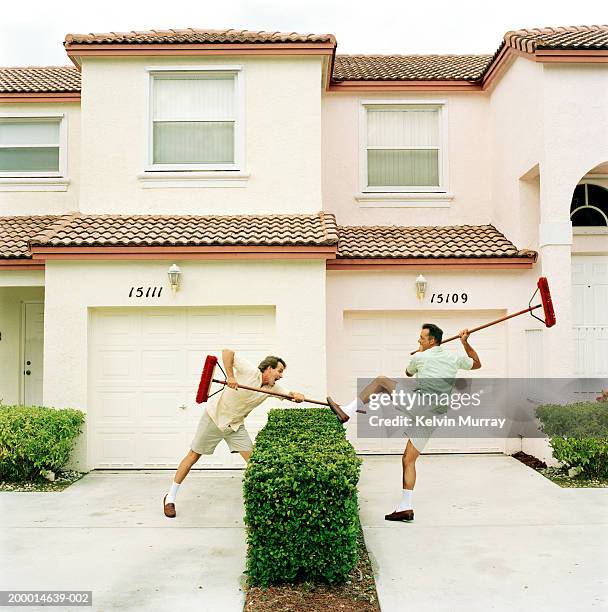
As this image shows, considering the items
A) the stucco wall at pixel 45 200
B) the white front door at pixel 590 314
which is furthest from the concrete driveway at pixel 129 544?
the white front door at pixel 590 314

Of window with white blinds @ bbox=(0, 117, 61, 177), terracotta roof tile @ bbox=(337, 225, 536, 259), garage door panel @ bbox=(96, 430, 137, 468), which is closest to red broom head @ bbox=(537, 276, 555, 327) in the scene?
terracotta roof tile @ bbox=(337, 225, 536, 259)

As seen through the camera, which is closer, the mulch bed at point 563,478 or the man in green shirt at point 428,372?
the man in green shirt at point 428,372

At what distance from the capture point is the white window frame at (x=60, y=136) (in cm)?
1259

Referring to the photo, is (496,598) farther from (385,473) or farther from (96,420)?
(96,420)

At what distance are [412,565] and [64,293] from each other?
6.48 m

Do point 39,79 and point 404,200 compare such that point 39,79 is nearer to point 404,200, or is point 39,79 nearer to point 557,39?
point 404,200

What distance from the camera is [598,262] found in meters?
11.4

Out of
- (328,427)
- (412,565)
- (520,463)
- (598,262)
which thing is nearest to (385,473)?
(520,463)

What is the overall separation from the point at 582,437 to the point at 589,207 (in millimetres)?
4543

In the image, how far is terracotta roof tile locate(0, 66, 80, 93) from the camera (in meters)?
12.7

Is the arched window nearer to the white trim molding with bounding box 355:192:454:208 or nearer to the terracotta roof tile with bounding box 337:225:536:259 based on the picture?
the terracotta roof tile with bounding box 337:225:536:259

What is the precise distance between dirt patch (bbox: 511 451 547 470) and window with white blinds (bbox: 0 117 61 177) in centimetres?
963

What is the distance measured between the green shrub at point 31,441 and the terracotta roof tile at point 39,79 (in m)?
6.53

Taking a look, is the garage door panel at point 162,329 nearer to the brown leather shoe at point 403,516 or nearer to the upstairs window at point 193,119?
the upstairs window at point 193,119
